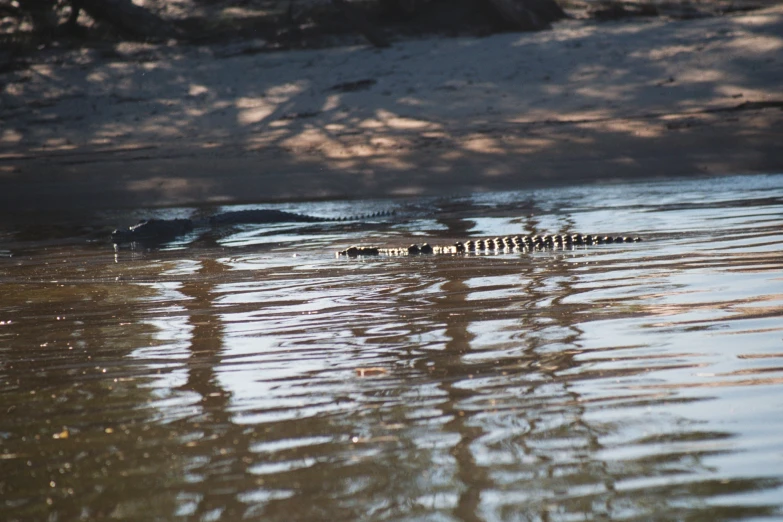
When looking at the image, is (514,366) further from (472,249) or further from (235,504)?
(472,249)

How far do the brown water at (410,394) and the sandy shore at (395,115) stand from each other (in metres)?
7.11

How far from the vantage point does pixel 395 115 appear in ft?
45.7

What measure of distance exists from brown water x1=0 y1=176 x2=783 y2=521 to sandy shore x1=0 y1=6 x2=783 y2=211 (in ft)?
23.3

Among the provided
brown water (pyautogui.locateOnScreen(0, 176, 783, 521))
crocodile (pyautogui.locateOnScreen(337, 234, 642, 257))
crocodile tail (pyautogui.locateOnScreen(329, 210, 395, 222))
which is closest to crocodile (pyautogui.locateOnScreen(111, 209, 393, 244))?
crocodile tail (pyautogui.locateOnScreen(329, 210, 395, 222))

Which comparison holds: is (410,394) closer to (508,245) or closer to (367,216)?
(508,245)

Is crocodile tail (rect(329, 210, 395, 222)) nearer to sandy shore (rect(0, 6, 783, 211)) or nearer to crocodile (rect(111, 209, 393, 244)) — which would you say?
crocodile (rect(111, 209, 393, 244))

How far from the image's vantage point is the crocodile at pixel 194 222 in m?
8.28

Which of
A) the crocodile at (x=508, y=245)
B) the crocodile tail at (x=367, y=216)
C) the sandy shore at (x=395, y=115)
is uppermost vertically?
the sandy shore at (x=395, y=115)

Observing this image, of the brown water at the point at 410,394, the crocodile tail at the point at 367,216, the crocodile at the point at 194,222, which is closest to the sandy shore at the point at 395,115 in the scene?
the crocodile tail at the point at 367,216

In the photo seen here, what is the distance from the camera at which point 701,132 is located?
12.1m

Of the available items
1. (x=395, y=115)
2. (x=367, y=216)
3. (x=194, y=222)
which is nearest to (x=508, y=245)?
(x=367, y=216)

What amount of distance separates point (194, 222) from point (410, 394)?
7064 mm

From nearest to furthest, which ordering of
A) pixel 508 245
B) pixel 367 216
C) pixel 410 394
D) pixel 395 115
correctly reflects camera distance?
pixel 410 394 < pixel 508 245 < pixel 367 216 < pixel 395 115

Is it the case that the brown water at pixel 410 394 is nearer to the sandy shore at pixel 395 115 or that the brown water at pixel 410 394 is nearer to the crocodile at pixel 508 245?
the crocodile at pixel 508 245
